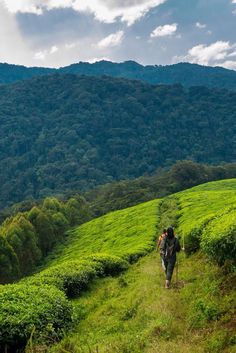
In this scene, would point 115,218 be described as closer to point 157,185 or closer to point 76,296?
point 76,296

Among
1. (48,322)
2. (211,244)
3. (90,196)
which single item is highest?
(211,244)

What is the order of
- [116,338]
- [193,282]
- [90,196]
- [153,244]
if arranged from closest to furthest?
[116,338] → [193,282] → [153,244] → [90,196]

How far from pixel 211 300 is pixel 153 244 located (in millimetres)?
30793

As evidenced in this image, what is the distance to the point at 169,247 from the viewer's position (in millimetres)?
22750

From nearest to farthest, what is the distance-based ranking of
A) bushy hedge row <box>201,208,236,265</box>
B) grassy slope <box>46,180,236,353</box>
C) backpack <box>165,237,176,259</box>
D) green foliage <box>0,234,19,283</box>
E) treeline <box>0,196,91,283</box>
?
grassy slope <box>46,180,236,353</box> → bushy hedge row <box>201,208,236,265</box> → backpack <box>165,237,176,259</box> → green foliage <box>0,234,19,283</box> → treeline <box>0,196,91,283</box>

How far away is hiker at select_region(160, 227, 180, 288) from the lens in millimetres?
22312

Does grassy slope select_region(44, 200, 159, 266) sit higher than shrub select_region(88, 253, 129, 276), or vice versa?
shrub select_region(88, 253, 129, 276)

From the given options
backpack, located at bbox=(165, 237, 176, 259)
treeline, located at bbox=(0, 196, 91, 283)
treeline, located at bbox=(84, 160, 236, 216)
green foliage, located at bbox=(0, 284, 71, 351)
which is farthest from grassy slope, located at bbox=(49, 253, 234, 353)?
treeline, located at bbox=(84, 160, 236, 216)

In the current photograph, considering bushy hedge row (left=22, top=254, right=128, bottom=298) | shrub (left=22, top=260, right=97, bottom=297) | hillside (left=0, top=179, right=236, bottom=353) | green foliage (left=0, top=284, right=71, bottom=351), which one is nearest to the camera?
hillside (left=0, top=179, right=236, bottom=353)

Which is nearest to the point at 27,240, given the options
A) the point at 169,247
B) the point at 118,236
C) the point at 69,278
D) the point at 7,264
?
the point at 7,264

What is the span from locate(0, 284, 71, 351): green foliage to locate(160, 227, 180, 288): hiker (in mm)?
5335

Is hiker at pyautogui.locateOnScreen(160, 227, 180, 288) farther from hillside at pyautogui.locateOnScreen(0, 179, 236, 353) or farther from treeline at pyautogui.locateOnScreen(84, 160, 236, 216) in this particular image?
treeline at pyautogui.locateOnScreen(84, 160, 236, 216)

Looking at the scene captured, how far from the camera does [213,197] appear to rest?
209 ft

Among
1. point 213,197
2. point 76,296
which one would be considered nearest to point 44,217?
point 213,197
